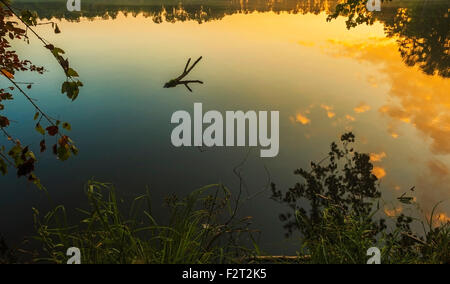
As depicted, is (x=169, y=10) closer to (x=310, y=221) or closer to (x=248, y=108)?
(x=248, y=108)

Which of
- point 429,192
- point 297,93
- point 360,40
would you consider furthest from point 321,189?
point 360,40

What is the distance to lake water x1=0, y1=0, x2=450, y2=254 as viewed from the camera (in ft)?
17.9

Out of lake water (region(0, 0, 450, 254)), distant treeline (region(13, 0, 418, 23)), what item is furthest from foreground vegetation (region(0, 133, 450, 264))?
distant treeline (region(13, 0, 418, 23))

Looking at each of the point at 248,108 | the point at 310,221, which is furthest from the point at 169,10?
the point at 310,221

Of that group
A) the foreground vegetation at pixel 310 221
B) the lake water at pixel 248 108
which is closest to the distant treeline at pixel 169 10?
the lake water at pixel 248 108

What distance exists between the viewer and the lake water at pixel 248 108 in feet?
17.9

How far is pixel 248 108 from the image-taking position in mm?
9156

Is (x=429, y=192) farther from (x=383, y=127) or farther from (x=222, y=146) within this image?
(x=222, y=146)

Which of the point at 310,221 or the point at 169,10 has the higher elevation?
the point at 169,10


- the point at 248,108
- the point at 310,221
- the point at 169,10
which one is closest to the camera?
the point at 310,221

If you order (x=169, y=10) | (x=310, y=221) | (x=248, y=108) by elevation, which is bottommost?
(x=310, y=221)

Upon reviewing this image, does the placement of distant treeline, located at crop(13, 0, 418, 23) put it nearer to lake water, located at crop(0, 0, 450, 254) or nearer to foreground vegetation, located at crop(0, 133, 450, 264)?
lake water, located at crop(0, 0, 450, 254)

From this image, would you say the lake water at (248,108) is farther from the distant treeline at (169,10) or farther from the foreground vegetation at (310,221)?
the distant treeline at (169,10)
